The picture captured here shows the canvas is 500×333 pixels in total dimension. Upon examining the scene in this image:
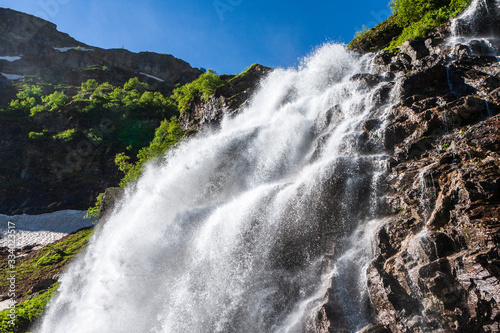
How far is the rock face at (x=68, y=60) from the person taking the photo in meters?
71.3

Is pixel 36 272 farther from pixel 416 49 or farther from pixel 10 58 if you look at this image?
pixel 10 58

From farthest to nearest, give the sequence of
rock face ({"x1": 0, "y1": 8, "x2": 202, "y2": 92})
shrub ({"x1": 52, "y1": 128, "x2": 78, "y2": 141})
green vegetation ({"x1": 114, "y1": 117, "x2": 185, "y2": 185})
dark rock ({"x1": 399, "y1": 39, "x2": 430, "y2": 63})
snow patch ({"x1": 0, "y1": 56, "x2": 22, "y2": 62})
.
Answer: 1. snow patch ({"x1": 0, "y1": 56, "x2": 22, "y2": 62})
2. rock face ({"x1": 0, "y1": 8, "x2": 202, "y2": 92})
3. shrub ({"x1": 52, "y1": 128, "x2": 78, "y2": 141})
4. green vegetation ({"x1": 114, "y1": 117, "x2": 185, "y2": 185})
5. dark rock ({"x1": 399, "y1": 39, "x2": 430, "y2": 63})

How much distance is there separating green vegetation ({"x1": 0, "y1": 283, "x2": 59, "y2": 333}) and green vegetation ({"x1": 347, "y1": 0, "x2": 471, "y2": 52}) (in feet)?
84.6

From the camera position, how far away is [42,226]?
99.7 feet

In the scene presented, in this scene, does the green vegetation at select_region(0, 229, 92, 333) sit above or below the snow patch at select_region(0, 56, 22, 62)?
below

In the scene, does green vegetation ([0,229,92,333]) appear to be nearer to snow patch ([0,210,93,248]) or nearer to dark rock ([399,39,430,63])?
snow patch ([0,210,93,248])

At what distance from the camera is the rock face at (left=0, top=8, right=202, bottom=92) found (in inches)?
2808

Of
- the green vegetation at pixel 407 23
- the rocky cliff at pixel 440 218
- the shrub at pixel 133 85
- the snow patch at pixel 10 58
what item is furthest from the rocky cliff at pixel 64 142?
the rocky cliff at pixel 440 218

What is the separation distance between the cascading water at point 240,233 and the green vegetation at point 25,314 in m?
0.53

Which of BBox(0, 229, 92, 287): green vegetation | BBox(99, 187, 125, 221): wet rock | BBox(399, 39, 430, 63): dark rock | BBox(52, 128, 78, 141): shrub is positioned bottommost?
BBox(0, 229, 92, 287): green vegetation

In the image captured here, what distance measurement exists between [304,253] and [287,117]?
1049cm

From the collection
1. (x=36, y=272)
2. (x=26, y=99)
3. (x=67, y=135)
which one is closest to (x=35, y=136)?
(x=67, y=135)

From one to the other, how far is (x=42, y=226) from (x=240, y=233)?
91.1ft

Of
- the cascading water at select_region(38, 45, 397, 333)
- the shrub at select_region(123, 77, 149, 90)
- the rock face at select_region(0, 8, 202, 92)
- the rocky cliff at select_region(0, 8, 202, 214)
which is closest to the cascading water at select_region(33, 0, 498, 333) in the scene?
the cascading water at select_region(38, 45, 397, 333)
